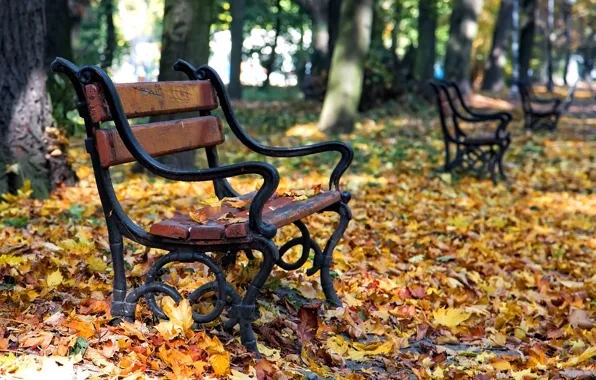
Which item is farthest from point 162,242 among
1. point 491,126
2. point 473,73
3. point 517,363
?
point 473,73

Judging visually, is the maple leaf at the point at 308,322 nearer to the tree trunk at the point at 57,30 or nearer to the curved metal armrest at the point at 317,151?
the curved metal armrest at the point at 317,151

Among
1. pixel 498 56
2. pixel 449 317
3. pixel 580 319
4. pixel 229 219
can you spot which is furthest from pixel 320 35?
pixel 229 219

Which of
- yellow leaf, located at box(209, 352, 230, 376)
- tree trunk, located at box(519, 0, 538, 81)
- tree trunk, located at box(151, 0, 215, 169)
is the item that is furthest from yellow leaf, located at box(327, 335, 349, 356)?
tree trunk, located at box(519, 0, 538, 81)

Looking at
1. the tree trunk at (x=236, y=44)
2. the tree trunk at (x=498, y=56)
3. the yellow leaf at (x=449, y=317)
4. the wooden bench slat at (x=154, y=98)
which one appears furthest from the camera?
the tree trunk at (x=498, y=56)

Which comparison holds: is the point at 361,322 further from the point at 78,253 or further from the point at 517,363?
the point at 78,253

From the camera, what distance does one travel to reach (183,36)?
26.3ft

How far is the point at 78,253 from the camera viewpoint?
440cm

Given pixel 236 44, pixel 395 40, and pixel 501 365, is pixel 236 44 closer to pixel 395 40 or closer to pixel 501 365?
pixel 395 40

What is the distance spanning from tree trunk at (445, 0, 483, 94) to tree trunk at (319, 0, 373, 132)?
7.35 m

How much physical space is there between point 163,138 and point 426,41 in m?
20.1

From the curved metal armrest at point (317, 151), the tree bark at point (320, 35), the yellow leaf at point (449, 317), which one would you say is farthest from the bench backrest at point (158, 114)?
the tree bark at point (320, 35)

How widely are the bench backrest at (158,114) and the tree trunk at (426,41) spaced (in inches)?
652

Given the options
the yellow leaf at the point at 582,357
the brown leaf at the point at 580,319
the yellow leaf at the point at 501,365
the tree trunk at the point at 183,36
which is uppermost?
the tree trunk at the point at 183,36

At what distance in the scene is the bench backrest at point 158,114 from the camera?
3266mm
